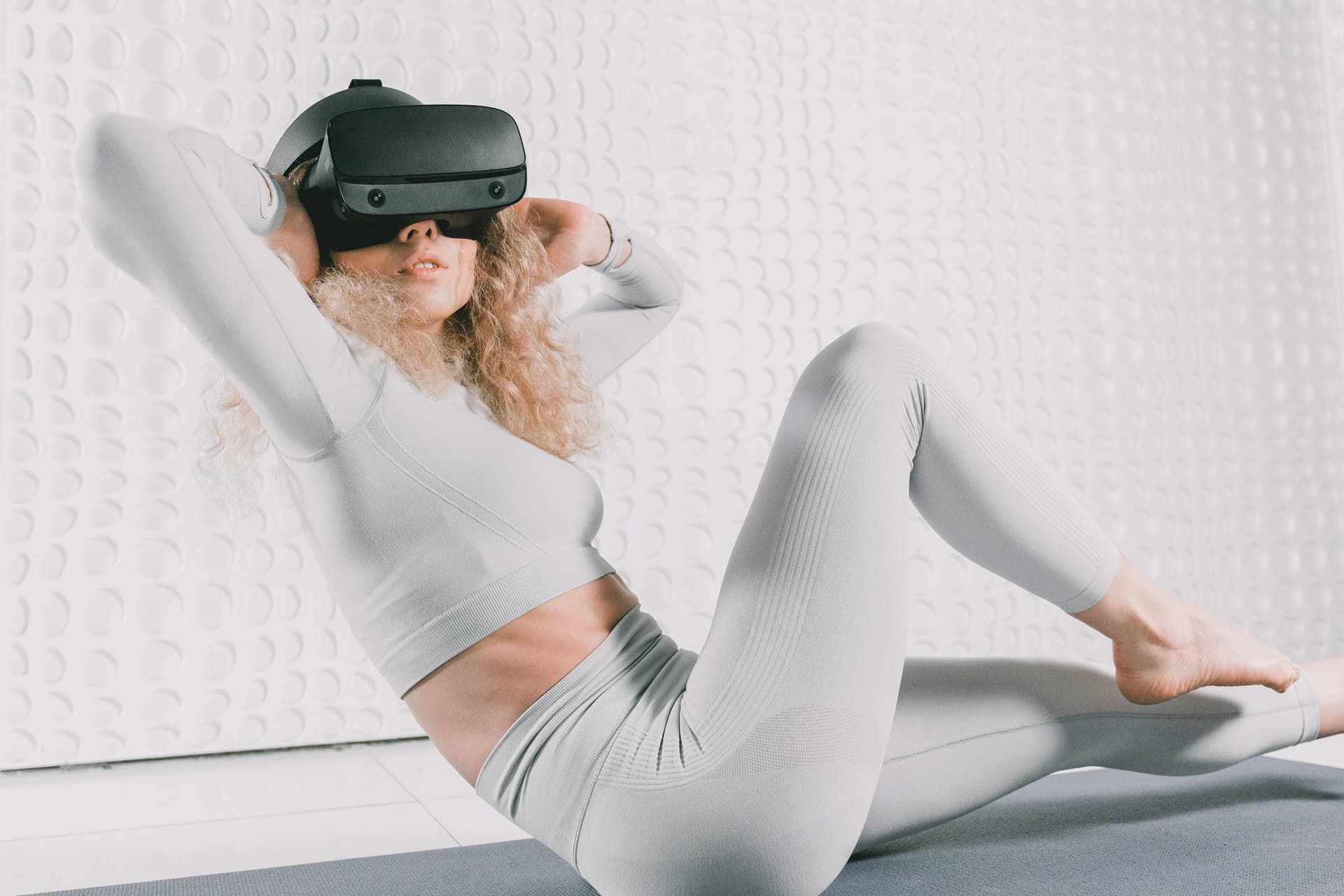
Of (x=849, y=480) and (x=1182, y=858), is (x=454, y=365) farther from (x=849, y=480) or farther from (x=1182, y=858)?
(x=1182, y=858)

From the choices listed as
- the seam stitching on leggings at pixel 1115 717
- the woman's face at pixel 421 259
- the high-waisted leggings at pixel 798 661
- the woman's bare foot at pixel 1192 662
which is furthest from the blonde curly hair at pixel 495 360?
the woman's bare foot at pixel 1192 662

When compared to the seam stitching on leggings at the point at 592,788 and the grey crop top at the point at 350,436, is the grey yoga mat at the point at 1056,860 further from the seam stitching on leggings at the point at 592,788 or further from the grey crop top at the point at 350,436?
the grey crop top at the point at 350,436

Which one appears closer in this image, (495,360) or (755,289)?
(495,360)

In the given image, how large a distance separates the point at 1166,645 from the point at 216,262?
98 cm

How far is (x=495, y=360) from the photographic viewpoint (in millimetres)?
1239

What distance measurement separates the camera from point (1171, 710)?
124cm

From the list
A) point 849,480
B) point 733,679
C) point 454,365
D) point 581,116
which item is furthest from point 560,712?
point 581,116

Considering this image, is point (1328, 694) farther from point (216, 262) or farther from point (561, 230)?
point (216, 262)

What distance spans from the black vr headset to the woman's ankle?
729mm

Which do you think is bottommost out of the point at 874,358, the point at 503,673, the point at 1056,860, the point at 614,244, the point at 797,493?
the point at 1056,860

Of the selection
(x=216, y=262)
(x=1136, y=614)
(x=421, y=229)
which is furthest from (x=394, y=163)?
(x=1136, y=614)

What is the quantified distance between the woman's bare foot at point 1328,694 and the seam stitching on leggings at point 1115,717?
43mm

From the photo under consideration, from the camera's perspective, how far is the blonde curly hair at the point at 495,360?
1.09m

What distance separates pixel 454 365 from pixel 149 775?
1.27m
